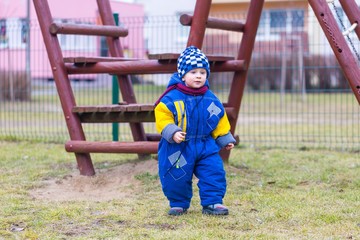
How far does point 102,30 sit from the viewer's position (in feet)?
25.4

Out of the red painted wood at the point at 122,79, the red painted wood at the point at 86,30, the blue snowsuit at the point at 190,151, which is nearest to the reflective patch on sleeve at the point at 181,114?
the blue snowsuit at the point at 190,151

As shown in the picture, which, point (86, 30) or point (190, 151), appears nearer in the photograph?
point (190, 151)

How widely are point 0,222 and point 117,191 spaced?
1.59 meters

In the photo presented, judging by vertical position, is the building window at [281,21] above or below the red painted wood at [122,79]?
above

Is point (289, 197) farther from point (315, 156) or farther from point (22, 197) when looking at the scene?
point (315, 156)

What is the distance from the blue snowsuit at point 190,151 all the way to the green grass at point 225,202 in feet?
0.60

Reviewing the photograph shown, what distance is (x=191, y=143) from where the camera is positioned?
18.2 ft

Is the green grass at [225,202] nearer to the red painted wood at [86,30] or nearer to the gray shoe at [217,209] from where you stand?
the gray shoe at [217,209]

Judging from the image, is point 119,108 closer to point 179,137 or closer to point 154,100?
point 179,137

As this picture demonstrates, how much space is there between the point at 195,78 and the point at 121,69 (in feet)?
5.62

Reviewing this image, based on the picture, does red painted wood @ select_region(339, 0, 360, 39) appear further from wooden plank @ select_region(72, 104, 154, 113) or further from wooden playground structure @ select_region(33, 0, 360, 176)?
wooden plank @ select_region(72, 104, 154, 113)

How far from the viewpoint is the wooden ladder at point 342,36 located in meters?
5.82

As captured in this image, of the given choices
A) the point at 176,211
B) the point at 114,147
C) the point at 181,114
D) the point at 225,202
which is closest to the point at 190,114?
the point at 181,114

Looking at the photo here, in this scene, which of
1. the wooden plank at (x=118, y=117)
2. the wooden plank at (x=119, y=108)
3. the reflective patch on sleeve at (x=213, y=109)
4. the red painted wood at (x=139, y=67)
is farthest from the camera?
the wooden plank at (x=118, y=117)
